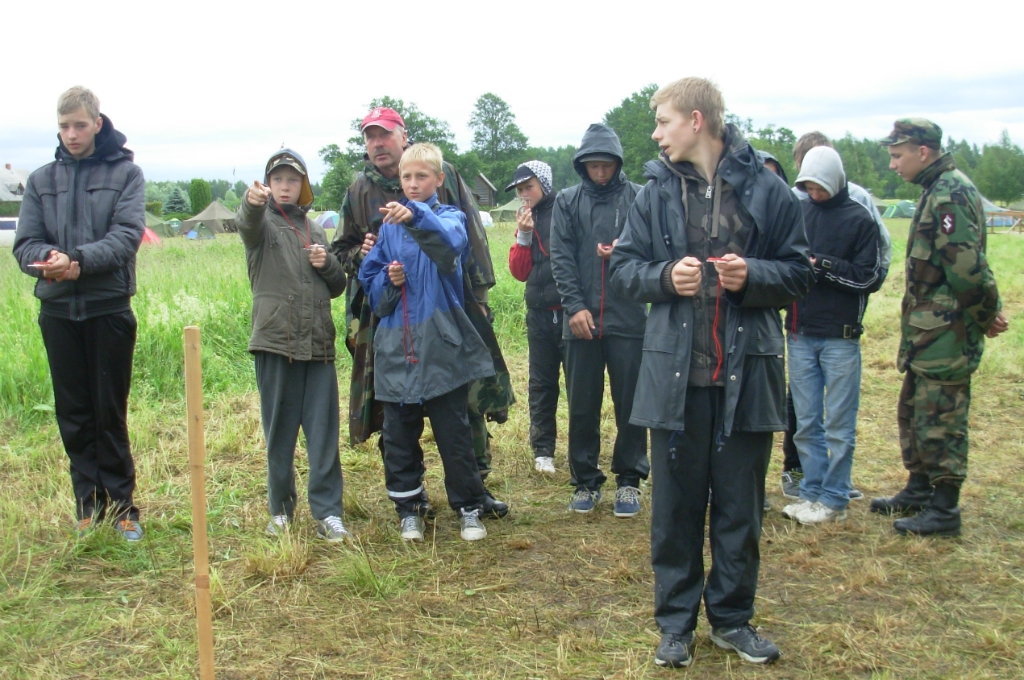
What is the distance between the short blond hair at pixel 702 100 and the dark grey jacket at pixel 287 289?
2128mm

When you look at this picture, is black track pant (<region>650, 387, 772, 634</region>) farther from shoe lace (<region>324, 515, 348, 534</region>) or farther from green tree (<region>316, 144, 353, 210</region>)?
green tree (<region>316, 144, 353, 210</region>)

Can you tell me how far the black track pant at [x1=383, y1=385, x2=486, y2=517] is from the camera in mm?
4402

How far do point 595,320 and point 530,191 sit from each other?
1.13 metres

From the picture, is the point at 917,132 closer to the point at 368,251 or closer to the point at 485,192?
the point at 368,251

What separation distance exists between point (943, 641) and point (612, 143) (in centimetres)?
301

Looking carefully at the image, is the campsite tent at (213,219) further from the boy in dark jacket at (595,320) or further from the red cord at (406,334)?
the red cord at (406,334)

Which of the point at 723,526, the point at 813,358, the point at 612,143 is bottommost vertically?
the point at 723,526

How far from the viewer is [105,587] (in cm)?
395

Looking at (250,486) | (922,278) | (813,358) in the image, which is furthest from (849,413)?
(250,486)

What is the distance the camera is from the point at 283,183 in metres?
4.41

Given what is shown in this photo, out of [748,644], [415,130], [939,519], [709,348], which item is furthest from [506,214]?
[748,644]

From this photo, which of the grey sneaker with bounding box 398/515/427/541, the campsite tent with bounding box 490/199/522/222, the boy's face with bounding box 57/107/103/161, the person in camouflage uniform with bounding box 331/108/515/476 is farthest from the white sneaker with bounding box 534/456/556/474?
the campsite tent with bounding box 490/199/522/222

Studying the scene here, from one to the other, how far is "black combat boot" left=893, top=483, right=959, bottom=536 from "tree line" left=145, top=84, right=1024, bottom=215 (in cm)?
3634

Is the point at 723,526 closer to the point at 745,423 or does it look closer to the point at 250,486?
the point at 745,423
